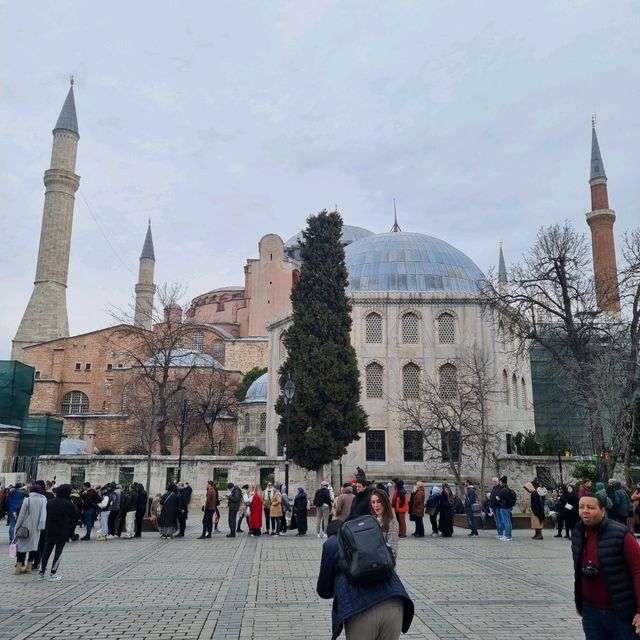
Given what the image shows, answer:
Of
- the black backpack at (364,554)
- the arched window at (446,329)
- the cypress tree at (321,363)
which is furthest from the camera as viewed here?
the arched window at (446,329)

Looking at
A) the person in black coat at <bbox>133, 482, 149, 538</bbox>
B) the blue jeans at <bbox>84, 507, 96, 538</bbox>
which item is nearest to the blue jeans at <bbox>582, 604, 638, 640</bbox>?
the person in black coat at <bbox>133, 482, 149, 538</bbox>

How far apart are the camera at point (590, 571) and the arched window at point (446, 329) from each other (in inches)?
1163

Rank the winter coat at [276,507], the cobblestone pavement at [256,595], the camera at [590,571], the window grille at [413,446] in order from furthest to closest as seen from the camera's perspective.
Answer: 1. the window grille at [413,446]
2. the winter coat at [276,507]
3. the cobblestone pavement at [256,595]
4. the camera at [590,571]

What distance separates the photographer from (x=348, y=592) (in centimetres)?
347

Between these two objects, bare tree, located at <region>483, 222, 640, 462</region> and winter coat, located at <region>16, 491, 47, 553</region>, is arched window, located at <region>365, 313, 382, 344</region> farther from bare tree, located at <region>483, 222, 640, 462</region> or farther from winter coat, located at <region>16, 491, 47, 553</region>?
winter coat, located at <region>16, 491, 47, 553</region>

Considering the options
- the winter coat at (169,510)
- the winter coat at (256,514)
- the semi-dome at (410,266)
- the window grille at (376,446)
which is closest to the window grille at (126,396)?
the semi-dome at (410,266)

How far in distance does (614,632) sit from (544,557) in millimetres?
8310

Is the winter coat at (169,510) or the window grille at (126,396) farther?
the window grille at (126,396)

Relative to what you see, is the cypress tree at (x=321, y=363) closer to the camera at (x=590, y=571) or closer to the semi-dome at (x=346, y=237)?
the camera at (x=590, y=571)

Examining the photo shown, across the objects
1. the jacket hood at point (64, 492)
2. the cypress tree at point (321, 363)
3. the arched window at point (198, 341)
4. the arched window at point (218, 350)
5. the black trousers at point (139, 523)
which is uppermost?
the arched window at point (198, 341)

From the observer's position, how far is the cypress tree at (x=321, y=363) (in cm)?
2634

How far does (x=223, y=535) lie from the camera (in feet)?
53.1

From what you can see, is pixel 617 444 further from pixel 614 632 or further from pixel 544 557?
pixel 614 632

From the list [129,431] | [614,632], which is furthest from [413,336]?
[614,632]
